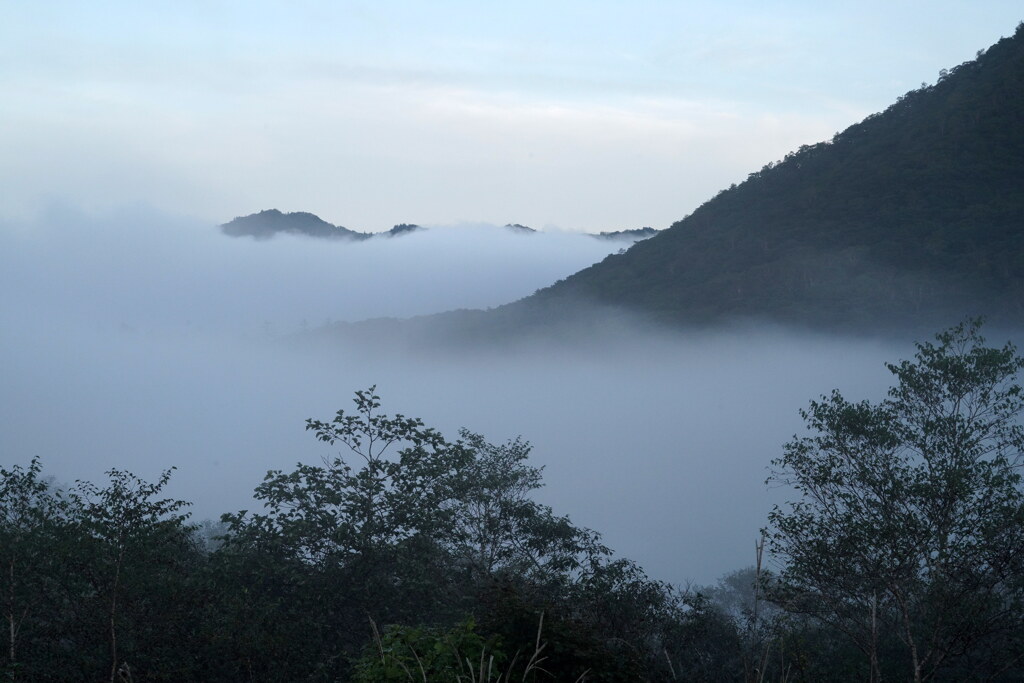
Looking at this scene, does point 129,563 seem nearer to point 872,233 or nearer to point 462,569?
point 462,569

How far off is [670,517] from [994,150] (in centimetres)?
4462

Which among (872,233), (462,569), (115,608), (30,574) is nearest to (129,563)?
(115,608)

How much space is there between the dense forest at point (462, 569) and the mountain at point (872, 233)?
56720 mm

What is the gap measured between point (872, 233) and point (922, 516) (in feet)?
248

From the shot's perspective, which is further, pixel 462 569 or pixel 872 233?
pixel 872 233

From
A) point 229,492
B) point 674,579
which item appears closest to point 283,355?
point 229,492

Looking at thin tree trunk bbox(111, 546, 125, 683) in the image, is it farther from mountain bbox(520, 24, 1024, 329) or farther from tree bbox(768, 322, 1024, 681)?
mountain bbox(520, 24, 1024, 329)

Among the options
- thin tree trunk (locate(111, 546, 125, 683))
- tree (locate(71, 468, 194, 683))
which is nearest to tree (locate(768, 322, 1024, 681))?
tree (locate(71, 468, 194, 683))

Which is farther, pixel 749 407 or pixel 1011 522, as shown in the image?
pixel 749 407

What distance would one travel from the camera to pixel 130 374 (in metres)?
187

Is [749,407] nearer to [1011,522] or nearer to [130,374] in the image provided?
[1011,522]

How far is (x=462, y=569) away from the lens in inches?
762

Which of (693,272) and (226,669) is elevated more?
(693,272)

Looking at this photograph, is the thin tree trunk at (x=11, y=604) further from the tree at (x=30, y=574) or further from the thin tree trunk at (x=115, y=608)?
the thin tree trunk at (x=115, y=608)
